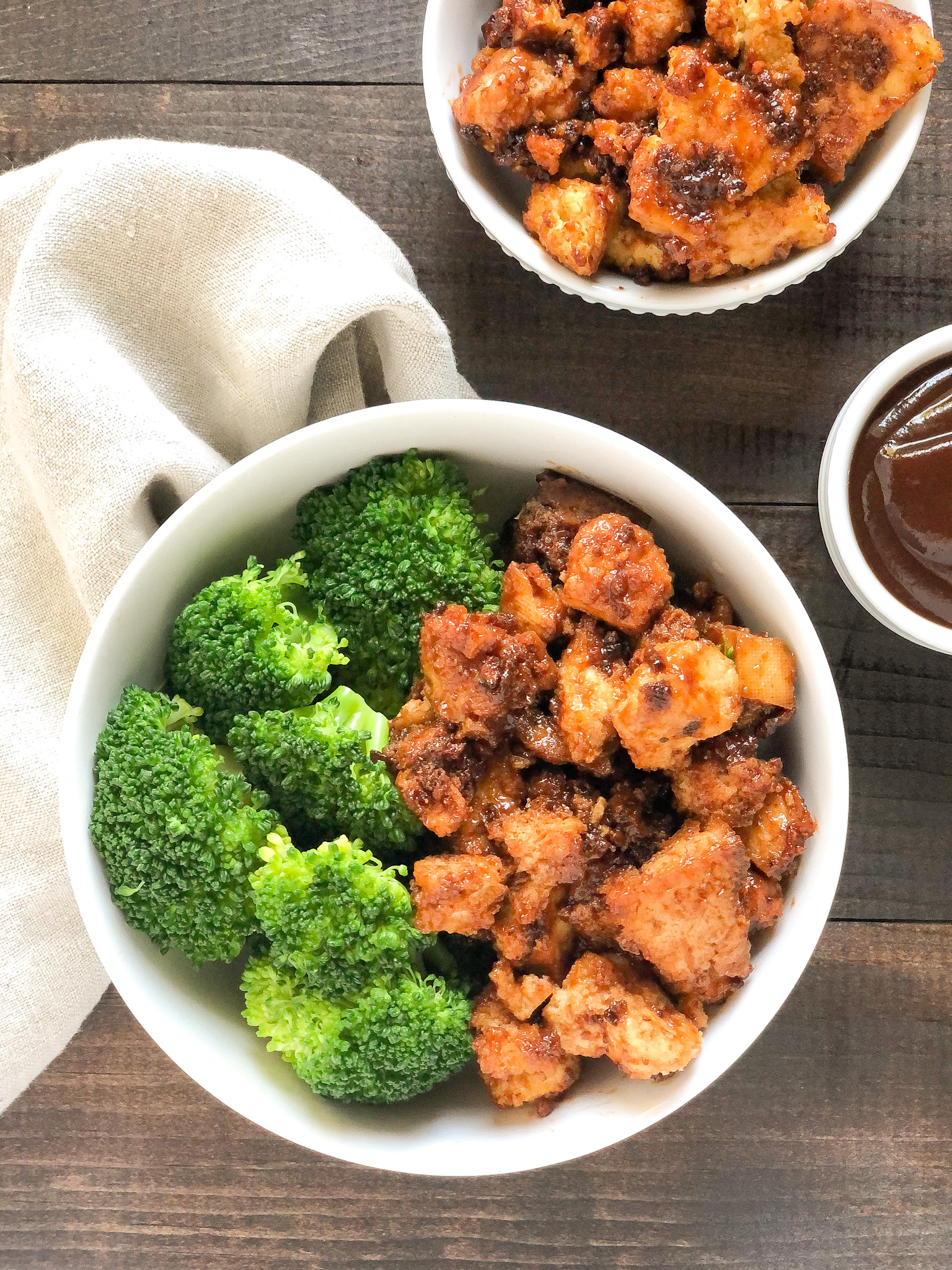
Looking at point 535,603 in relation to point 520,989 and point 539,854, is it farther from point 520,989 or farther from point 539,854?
point 520,989

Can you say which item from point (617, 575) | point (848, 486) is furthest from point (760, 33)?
point (617, 575)

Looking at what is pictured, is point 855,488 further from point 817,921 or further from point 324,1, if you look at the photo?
point 324,1

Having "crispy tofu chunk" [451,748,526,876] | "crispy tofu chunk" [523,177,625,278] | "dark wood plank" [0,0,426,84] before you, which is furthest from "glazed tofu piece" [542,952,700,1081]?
"dark wood plank" [0,0,426,84]

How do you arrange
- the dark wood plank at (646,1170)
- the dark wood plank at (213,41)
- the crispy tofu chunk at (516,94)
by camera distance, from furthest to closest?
the dark wood plank at (646,1170)
the dark wood plank at (213,41)
the crispy tofu chunk at (516,94)

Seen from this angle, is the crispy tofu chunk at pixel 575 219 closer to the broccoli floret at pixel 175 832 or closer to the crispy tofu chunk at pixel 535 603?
the crispy tofu chunk at pixel 535 603

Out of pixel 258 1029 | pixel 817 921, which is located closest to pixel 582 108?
pixel 817 921

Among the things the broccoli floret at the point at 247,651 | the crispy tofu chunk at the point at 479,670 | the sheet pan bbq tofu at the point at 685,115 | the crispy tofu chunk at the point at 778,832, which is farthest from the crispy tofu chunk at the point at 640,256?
the crispy tofu chunk at the point at 778,832
